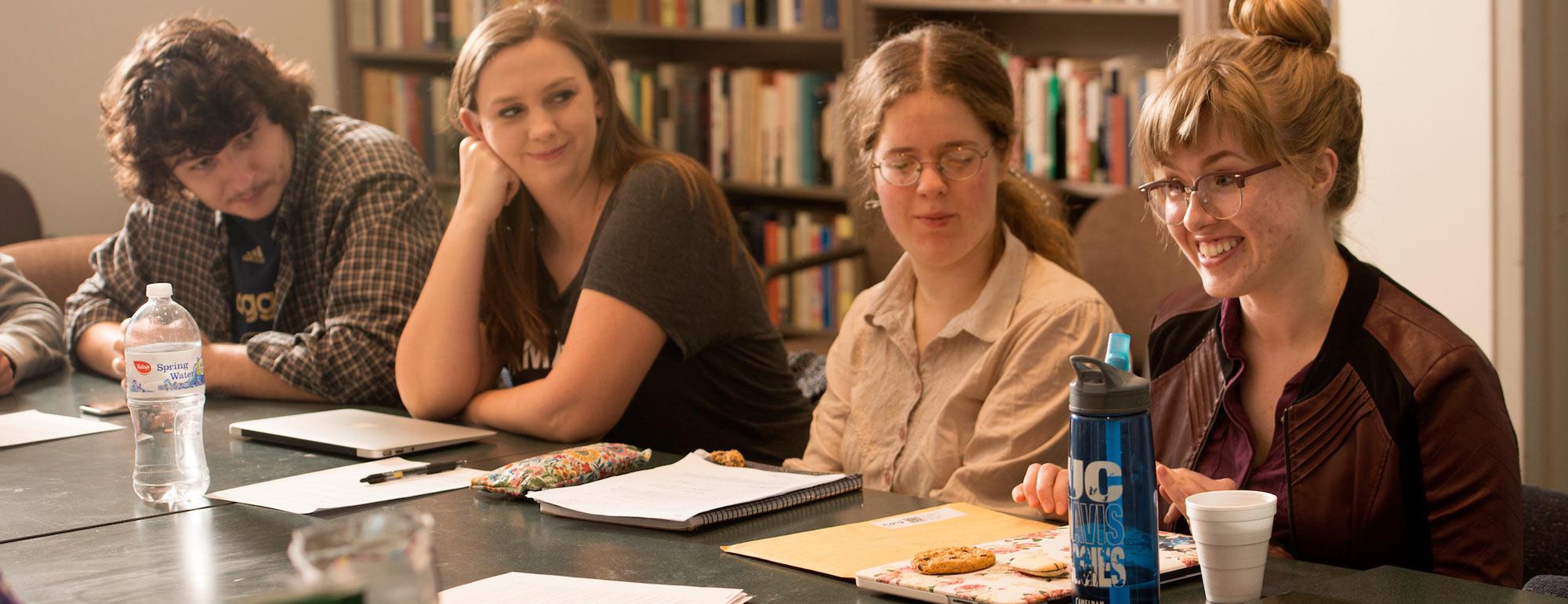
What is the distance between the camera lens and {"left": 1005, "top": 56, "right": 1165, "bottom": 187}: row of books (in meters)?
3.43

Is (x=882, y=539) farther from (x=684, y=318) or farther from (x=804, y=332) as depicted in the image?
(x=804, y=332)

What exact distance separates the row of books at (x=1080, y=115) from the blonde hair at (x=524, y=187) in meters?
1.35

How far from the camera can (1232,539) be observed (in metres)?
1.06

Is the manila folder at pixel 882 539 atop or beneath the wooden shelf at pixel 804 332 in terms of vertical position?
atop

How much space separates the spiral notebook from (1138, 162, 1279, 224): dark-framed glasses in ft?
1.44

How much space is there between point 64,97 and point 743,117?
184 cm

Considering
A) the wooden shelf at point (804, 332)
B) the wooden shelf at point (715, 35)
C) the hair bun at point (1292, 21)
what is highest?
the wooden shelf at point (715, 35)

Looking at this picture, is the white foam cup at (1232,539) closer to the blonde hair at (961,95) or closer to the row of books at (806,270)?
the blonde hair at (961,95)

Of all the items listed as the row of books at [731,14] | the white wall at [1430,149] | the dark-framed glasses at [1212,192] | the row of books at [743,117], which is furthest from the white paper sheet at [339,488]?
the row of books at [731,14]

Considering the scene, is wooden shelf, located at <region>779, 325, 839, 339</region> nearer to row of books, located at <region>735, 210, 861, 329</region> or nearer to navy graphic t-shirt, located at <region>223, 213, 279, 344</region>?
row of books, located at <region>735, 210, 861, 329</region>

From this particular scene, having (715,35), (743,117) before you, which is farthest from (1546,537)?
(715,35)

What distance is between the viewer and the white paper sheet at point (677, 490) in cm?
143

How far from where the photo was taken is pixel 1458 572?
4.33 ft

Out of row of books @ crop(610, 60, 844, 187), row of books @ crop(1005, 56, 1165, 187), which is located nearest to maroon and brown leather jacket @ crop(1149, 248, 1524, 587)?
row of books @ crop(1005, 56, 1165, 187)
